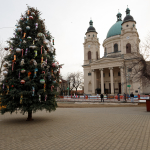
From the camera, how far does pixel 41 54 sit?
9.39m

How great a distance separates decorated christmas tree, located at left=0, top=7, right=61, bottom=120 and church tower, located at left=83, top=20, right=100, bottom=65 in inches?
1850

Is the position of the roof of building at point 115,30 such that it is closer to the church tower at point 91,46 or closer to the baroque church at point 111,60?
the baroque church at point 111,60

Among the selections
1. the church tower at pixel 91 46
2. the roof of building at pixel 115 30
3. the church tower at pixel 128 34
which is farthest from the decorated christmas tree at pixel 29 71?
the roof of building at pixel 115 30

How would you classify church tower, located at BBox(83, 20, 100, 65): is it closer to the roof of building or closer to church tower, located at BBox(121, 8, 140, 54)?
the roof of building

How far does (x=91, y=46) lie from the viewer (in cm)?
5738

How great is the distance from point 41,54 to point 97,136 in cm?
602

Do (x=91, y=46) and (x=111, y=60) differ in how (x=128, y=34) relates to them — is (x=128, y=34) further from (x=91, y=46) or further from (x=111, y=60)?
(x=91, y=46)

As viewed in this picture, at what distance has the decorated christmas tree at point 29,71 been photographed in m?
8.79

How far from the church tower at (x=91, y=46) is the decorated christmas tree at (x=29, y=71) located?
47.0m

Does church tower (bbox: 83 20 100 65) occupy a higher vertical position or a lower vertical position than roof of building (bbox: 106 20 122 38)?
lower

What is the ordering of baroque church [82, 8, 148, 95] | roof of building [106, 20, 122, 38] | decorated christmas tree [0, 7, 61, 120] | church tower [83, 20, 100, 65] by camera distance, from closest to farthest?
decorated christmas tree [0, 7, 61, 120]
baroque church [82, 8, 148, 95]
church tower [83, 20, 100, 65]
roof of building [106, 20, 122, 38]

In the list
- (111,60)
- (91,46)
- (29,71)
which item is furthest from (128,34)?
(29,71)

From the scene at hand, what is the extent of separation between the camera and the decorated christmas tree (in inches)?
346

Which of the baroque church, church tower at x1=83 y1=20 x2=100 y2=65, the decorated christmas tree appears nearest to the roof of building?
the baroque church
